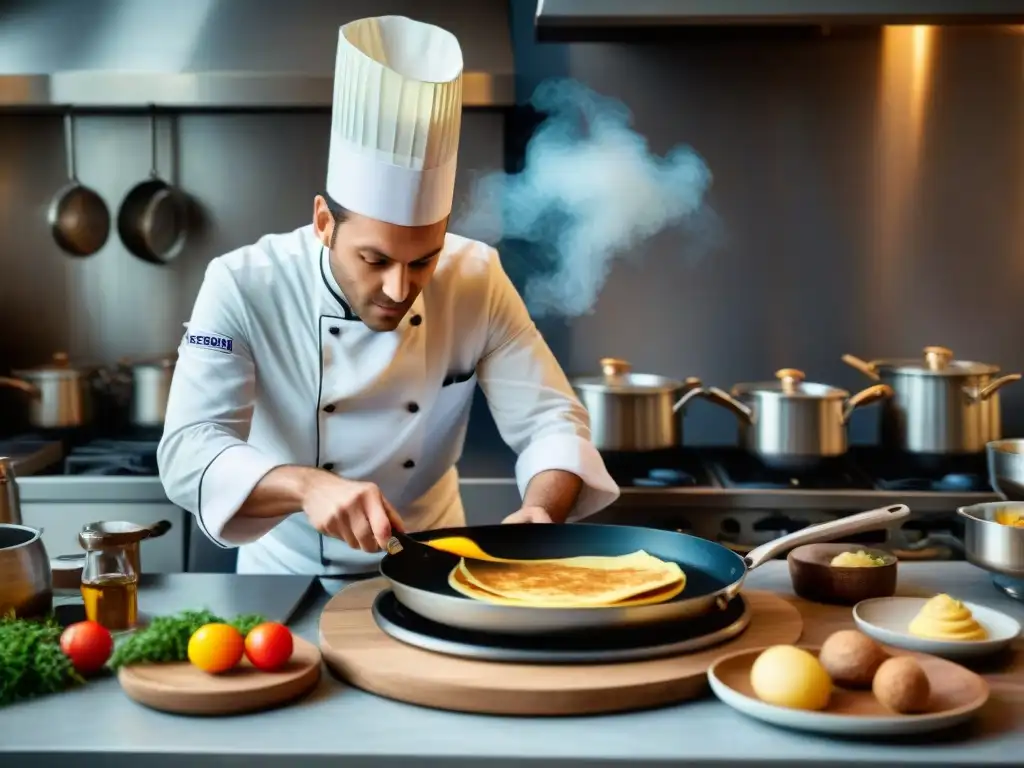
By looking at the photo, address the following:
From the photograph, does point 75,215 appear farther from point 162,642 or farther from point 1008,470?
point 1008,470

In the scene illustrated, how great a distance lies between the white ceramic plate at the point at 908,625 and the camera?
1.41m

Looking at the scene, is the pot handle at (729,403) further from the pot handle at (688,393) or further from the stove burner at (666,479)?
the stove burner at (666,479)

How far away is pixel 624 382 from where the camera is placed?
296 cm

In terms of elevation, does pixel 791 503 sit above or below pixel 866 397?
below

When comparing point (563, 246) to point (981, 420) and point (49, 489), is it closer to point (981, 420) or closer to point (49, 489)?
point (981, 420)

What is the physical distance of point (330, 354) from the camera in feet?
7.04

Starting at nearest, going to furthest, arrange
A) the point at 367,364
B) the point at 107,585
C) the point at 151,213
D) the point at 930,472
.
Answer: the point at 107,585 → the point at 367,364 → the point at 930,472 → the point at 151,213

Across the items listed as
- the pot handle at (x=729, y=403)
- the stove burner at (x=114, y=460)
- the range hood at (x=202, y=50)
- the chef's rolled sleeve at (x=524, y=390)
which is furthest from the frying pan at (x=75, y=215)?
the pot handle at (x=729, y=403)

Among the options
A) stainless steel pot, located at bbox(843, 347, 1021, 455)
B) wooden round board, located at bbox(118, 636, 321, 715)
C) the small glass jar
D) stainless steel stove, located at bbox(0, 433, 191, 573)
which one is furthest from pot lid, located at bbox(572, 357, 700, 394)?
wooden round board, located at bbox(118, 636, 321, 715)

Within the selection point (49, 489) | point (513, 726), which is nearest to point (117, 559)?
point (513, 726)

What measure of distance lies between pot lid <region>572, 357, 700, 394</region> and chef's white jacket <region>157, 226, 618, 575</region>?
1.74 feet

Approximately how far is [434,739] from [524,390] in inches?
44.4

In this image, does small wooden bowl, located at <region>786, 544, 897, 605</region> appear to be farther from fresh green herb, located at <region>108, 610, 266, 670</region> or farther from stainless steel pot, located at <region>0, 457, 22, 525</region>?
stainless steel pot, located at <region>0, 457, 22, 525</region>

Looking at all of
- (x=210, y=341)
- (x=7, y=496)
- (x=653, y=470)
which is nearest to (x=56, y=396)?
(x=210, y=341)
